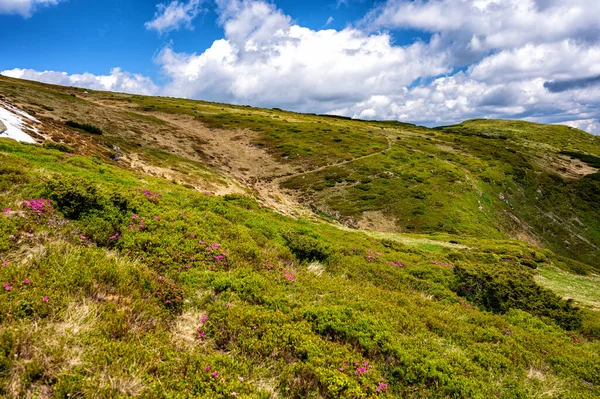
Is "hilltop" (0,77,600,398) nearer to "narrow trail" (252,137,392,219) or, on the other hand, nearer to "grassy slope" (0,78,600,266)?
"narrow trail" (252,137,392,219)

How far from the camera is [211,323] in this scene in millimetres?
8148

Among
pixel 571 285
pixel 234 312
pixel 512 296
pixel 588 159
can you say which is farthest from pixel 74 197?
pixel 588 159

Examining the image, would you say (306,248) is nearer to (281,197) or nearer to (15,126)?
(15,126)

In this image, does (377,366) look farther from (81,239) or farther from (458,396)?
(81,239)

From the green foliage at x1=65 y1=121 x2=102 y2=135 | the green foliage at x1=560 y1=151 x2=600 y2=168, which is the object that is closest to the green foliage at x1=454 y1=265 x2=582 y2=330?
the green foliage at x1=65 y1=121 x2=102 y2=135

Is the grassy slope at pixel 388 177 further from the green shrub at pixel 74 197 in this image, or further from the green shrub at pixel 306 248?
the green shrub at pixel 74 197

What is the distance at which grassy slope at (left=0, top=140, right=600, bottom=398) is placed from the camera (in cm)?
590

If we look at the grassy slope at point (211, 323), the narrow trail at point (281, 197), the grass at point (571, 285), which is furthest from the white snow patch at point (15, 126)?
the grass at point (571, 285)

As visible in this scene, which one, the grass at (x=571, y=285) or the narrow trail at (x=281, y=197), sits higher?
the narrow trail at (x=281, y=197)

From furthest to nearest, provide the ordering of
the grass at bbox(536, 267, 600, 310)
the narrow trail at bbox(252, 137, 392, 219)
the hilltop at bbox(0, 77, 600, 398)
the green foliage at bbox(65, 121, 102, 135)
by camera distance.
A: the narrow trail at bbox(252, 137, 392, 219)
the green foliage at bbox(65, 121, 102, 135)
the grass at bbox(536, 267, 600, 310)
the hilltop at bbox(0, 77, 600, 398)

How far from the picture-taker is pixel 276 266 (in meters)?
13.0

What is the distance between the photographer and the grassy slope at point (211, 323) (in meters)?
5.90

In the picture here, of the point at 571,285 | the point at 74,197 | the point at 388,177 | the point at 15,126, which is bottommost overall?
the point at 571,285

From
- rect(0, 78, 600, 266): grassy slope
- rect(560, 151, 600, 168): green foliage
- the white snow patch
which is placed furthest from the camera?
rect(560, 151, 600, 168): green foliage
